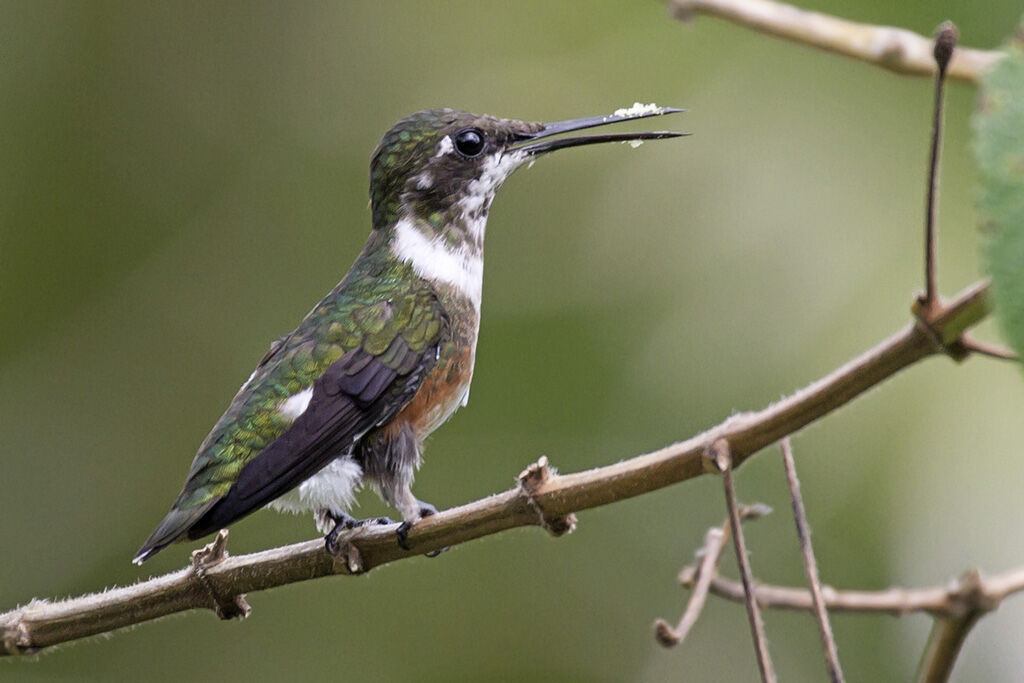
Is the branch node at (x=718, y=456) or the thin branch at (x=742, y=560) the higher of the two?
the branch node at (x=718, y=456)

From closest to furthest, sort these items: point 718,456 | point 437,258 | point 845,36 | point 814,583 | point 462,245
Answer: point 718,456
point 814,583
point 845,36
point 437,258
point 462,245

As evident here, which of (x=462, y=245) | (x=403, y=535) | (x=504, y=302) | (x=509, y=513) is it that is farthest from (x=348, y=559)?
(x=504, y=302)

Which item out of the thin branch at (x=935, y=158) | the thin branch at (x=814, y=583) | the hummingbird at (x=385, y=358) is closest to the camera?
the thin branch at (x=935, y=158)

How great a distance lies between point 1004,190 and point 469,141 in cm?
291

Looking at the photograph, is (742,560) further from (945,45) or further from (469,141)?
(469,141)

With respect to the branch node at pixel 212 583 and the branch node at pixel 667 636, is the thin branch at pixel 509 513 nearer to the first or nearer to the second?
the branch node at pixel 212 583

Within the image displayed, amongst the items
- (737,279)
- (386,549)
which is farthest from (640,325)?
(386,549)

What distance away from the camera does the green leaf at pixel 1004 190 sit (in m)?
1.28

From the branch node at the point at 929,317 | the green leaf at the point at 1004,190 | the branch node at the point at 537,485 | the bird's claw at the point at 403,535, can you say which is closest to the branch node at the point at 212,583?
the bird's claw at the point at 403,535

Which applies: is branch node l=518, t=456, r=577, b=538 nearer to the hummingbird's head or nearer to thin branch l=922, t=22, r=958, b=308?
thin branch l=922, t=22, r=958, b=308

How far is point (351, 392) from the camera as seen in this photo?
355cm

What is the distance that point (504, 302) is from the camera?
7316mm

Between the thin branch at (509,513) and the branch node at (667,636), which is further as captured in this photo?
the branch node at (667,636)

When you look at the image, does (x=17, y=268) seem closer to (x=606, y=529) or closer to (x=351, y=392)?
(x=606, y=529)
